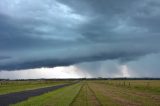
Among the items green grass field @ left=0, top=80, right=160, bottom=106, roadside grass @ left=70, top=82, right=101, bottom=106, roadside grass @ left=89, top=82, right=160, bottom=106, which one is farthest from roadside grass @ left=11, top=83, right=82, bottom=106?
roadside grass @ left=89, top=82, right=160, bottom=106

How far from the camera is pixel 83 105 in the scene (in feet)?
85.9

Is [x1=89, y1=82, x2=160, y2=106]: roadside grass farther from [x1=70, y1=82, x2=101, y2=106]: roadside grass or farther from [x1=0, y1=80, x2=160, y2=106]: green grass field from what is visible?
[x1=70, y1=82, x2=101, y2=106]: roadside grass

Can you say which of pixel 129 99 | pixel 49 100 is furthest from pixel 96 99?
pixel 49 100

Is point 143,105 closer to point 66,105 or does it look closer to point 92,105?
point 92,105

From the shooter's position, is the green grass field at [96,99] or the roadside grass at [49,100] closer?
the roadside grass at [49,100]

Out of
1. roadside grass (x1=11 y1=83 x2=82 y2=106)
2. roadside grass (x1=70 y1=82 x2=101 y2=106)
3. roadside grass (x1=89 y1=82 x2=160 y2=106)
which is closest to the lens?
roadside grass (x1=70 y1=82 x2=101 y2=106)

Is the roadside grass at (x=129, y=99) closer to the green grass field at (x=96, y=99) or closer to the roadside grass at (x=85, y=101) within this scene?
the green grass field at (x=96, y=99)

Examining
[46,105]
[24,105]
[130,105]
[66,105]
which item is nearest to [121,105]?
[130,105]

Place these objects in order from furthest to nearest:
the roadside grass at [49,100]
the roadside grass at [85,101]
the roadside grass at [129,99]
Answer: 1. the roadside grass at [129,99]
2. the roadside grass at [49,100]
3. the roadside grass at [85,101]

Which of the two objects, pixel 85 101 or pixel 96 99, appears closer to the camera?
pixel 85 101

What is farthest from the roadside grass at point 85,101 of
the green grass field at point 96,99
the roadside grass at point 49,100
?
the roadside grass at point 49,100

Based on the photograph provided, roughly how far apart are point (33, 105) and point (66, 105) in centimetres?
309

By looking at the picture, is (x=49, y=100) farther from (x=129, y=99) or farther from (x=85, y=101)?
(x=129, y=99)

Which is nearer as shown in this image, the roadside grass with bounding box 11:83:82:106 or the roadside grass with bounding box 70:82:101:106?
the roadside grass with bounding box 70:82:101:106
